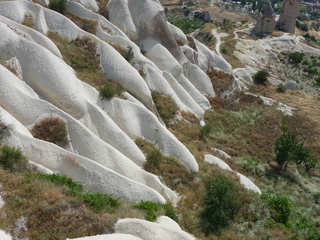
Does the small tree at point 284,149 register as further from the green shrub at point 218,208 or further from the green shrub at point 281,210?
the green shrub at point 218,208

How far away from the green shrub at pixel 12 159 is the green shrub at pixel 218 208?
888cm

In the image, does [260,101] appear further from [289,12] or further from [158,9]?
[289,12]

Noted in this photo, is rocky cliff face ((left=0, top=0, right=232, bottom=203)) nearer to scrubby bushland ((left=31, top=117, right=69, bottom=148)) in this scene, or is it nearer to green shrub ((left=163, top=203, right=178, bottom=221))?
scrubby bushland ((left=31, top=117, right=69, bottom=148))

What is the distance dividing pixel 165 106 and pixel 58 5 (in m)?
13.6

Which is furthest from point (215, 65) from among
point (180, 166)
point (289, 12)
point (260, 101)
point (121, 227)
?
point (289, 12)

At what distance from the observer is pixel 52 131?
1334 cm

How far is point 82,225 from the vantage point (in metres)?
8.84

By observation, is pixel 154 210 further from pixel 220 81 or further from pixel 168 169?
pixel 220 81

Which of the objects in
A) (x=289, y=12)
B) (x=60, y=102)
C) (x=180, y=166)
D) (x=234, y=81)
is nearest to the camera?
(x=60, y=102)

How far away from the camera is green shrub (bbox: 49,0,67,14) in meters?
23.9

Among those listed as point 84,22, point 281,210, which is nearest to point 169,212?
point 281,210

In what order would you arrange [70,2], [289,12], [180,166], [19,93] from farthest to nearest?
[289,12] → [70,2] → [180,166] → [19,93]

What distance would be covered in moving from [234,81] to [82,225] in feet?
101

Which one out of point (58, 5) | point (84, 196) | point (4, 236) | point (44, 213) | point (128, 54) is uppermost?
point (58, 5)
